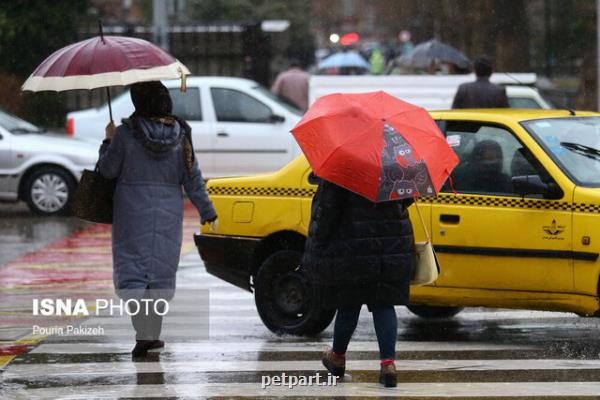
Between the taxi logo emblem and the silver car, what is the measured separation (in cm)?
1021

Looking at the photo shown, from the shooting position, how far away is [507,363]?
27.7 feet

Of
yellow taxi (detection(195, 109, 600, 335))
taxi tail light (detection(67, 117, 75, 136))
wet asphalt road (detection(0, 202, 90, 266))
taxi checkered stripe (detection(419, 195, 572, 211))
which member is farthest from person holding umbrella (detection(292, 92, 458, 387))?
taxi tail light (detection(67, 117, 75, 136))

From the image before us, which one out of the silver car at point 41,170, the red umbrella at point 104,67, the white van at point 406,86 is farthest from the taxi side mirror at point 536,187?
the white van at point 406,86

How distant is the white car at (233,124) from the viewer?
752 inches

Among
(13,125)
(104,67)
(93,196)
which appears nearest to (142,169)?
(93,196)

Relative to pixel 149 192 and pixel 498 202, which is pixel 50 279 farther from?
pixel 498 202

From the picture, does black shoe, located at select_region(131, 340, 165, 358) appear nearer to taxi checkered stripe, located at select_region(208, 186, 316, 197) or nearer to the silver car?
taxi checkered stripe, located at select_region(208, 186, 316, 197)

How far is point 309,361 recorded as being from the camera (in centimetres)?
859

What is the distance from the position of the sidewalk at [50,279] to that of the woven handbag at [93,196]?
1.04 meters

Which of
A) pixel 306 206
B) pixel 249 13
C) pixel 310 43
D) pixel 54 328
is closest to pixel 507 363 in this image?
pixel 306 206

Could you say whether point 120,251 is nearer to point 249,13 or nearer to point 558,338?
point 558,338

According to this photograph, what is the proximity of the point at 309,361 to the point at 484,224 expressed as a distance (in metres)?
1.41

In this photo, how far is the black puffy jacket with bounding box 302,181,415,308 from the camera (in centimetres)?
749

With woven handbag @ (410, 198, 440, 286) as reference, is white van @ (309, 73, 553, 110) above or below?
above
